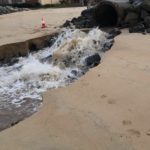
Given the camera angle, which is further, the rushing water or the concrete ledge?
the concrete ledge

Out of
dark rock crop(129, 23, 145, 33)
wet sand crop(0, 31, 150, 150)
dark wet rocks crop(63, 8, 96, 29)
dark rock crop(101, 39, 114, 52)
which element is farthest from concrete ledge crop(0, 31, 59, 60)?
wet sand crop(0, 31, 150, 150)

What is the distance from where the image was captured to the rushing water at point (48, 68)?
837cm

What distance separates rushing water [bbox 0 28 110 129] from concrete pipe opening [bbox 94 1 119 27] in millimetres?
1684

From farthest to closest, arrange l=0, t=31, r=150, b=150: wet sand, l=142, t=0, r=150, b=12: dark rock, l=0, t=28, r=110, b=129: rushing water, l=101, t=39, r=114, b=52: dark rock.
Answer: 1. l=142, t=0, r=150, b=12: dark rock
2. l=101, t=39, r=114, b=52: dark rock
3. l=0, t=28, r=110, b=129: rushing water
4. l=0, t=31, r=150, b=150: wet sand

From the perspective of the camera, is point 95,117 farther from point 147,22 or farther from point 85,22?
point 85,22

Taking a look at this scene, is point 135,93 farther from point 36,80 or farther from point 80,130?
point 36,80

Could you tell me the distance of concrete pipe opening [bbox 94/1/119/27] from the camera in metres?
14.0

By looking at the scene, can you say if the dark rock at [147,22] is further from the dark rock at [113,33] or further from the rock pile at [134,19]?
the dark rock at [113,33]

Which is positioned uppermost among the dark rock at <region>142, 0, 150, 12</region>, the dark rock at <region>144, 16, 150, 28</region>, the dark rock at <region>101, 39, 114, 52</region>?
the dark rock at <region>142, 0, 150, 12</region>

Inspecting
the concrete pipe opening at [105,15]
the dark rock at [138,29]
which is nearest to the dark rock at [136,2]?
the concrete pipe opening at [105,15]

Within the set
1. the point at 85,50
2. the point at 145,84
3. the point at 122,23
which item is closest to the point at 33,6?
the point at 122,23

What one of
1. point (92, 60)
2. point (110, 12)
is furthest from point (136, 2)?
point (92, 60)

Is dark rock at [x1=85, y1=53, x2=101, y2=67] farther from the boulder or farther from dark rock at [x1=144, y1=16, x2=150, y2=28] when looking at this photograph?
the boulder

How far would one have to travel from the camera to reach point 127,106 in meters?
6.25
